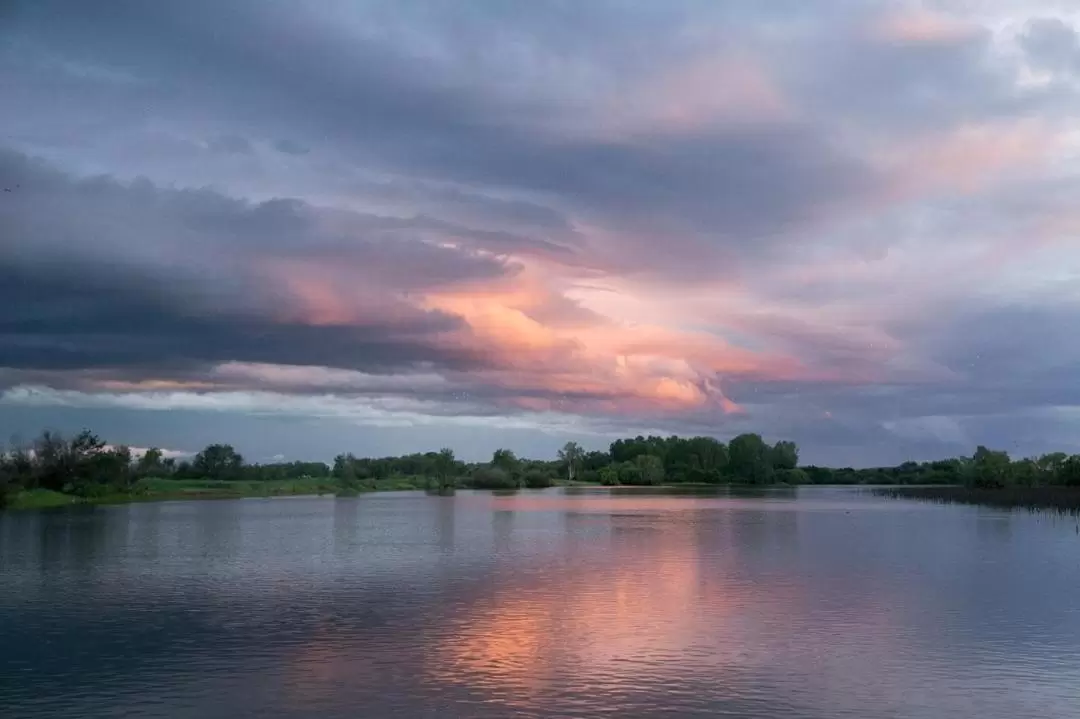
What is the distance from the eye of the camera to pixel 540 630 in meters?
25.6

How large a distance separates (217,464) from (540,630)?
183 m

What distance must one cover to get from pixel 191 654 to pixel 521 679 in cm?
886

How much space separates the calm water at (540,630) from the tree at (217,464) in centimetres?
14589

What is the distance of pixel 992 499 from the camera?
372 feet

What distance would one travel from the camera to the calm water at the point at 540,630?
1905 cm

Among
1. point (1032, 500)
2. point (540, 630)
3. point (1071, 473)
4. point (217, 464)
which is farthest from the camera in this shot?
point (217, 464)

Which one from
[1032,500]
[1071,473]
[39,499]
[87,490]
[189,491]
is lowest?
[189,491]

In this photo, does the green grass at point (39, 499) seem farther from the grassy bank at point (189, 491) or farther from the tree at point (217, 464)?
the tree at point (217, 464)

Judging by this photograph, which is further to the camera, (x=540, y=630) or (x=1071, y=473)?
(x=1071, y=473)

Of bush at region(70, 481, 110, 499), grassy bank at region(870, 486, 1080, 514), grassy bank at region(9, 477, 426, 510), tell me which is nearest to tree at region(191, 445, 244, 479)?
grassy bank at region(9, 477, 426, 510)

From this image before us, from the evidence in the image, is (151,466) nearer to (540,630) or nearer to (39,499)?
(39,499)

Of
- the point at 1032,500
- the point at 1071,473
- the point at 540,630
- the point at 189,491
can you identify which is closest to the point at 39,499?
the point at 189,491

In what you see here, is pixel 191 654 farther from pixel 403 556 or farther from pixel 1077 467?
pixel 1077 467

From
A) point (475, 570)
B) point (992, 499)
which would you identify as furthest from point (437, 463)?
point (475, 570)
